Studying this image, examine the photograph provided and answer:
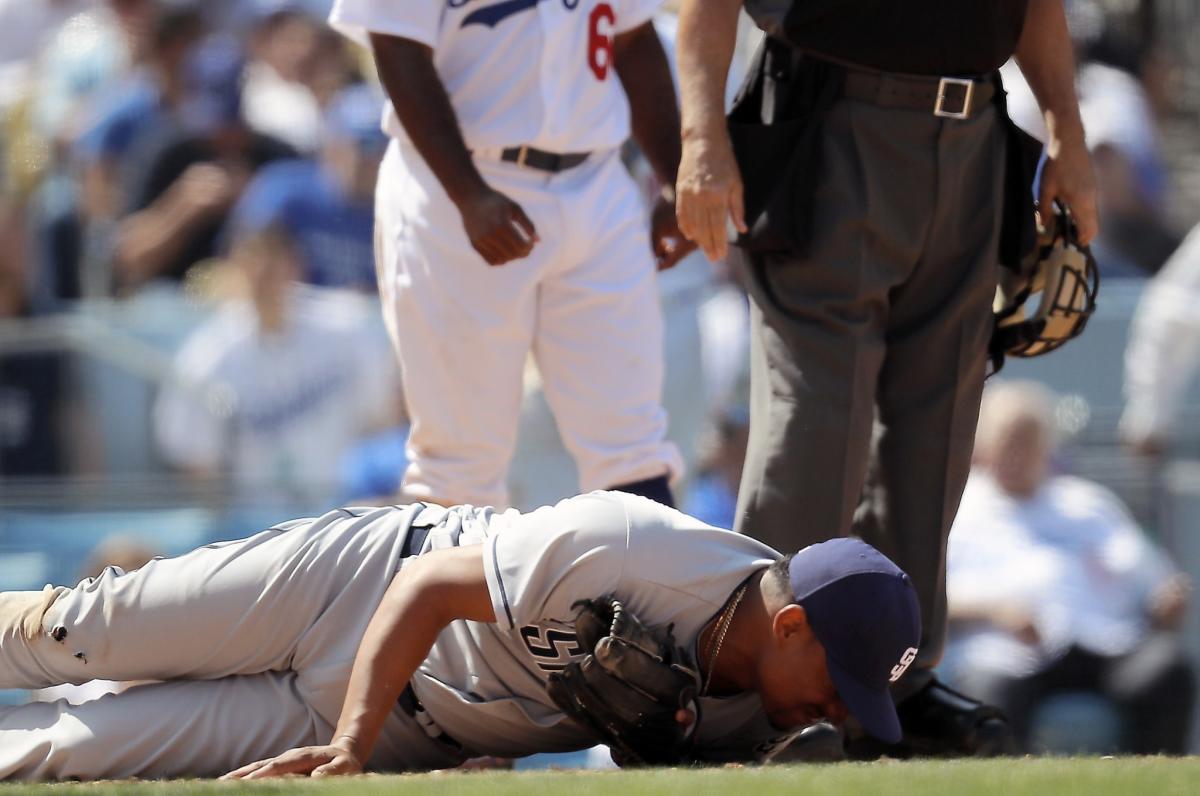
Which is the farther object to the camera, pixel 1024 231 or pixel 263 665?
pixel 1024 231

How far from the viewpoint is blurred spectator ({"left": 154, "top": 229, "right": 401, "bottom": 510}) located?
7.39 metres

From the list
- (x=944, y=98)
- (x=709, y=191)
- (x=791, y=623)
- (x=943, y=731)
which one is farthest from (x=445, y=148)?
(x=943, y=731)

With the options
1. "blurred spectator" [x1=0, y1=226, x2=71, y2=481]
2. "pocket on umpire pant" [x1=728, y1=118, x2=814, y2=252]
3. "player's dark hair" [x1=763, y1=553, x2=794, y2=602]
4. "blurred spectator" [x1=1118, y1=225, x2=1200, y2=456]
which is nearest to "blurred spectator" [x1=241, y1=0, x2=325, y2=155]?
"blurred spectator" [x1=0, y1=226, x2=71, y2=481]

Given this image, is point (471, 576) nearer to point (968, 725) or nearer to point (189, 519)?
point (968, 725)

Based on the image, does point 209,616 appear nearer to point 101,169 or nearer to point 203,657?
point 203,657

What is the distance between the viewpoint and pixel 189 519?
717 cm

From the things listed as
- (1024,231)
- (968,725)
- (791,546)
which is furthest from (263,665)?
(1024,231)

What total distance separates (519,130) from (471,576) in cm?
159

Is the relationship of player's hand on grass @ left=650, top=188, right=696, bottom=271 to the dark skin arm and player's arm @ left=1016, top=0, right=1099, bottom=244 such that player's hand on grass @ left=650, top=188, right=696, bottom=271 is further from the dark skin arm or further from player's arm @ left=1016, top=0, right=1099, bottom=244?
player's arm @ left=1016, top=0, right=1099, bottom=244

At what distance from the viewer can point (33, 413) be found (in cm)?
759

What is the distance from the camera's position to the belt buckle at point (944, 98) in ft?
12.8

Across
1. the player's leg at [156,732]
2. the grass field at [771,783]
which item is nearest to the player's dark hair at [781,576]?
the grass field at [771,783]

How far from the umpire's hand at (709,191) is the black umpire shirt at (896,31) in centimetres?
28

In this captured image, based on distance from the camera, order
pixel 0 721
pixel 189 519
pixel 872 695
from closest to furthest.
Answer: pixel 872 695
pixel 0 721
pixel 189 519
